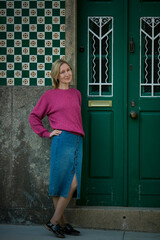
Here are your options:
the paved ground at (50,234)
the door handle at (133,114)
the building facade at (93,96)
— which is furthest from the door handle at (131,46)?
the paved ground at (50,234)

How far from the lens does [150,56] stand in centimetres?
506

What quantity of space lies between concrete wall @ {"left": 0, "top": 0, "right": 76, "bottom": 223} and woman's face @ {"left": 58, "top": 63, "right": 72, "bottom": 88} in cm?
41

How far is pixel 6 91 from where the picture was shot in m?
5.04

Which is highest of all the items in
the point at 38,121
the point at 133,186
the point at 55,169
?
the point at 38,121

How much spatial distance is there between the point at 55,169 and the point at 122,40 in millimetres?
1827

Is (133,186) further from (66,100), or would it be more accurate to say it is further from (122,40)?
(122,40)

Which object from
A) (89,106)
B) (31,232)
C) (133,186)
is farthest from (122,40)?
(31,232)

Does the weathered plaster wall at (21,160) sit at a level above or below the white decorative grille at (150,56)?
below

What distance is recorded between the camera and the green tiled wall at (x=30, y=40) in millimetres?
4988

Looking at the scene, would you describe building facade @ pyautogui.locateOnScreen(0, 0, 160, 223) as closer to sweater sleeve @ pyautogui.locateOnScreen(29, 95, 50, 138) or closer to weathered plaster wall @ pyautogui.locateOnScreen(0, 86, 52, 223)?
weathered plaster wall @ pyautogui.locateOnScreen(0, 86, 52, 223)

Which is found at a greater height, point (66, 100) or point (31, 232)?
point (66, 100)

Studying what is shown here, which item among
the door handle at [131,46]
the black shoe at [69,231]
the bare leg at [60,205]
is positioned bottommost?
the black shoe at [69,231]

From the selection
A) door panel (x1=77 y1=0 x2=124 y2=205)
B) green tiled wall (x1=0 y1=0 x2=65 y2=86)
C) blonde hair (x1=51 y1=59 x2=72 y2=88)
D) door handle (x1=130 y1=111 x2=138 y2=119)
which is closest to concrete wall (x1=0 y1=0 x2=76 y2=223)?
green tiled wall (x1=0 y1=0 x2=65 y2=86)

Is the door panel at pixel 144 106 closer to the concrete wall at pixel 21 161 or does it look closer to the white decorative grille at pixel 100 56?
the white decorative grille at pixel 100 56
